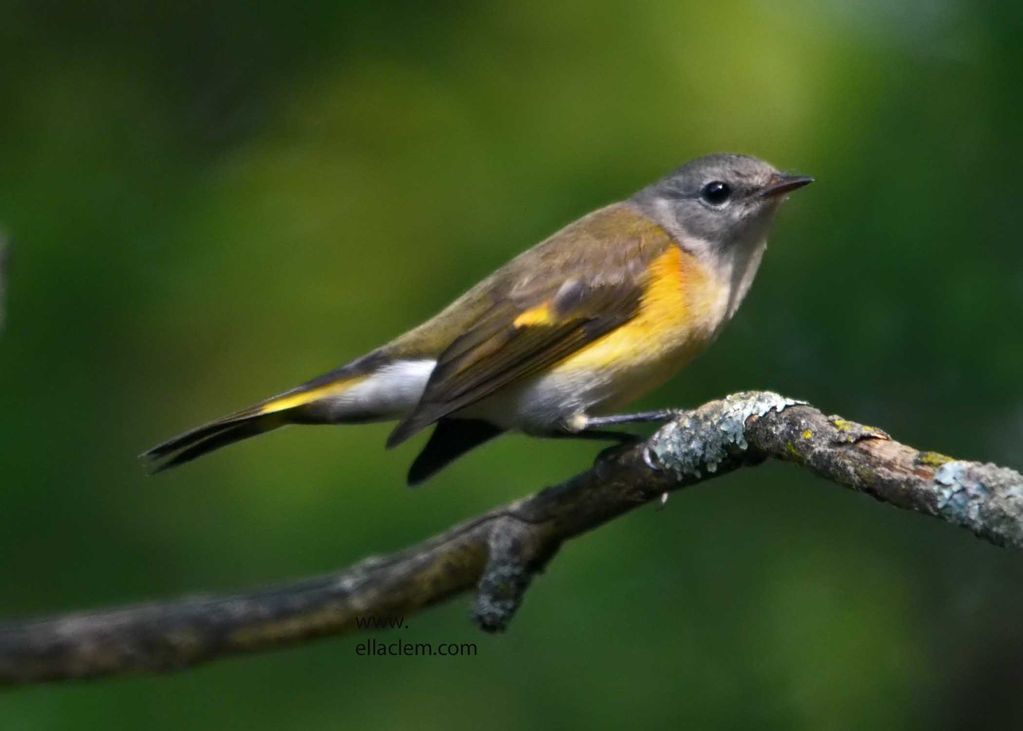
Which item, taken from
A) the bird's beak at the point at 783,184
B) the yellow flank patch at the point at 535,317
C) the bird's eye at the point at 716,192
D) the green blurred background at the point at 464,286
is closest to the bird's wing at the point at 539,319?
the yellow flank patch at the point at 535,317

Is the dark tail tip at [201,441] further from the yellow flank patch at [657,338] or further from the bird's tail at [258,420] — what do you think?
the yellow flank patch at [657,338]

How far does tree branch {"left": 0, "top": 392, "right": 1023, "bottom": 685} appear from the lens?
8.41ft

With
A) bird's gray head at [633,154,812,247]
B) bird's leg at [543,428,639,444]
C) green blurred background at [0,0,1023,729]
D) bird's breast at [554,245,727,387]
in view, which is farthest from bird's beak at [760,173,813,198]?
bird's leg at [543,428,639,444]

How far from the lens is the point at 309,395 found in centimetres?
340

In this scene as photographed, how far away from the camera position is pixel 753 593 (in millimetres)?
3680

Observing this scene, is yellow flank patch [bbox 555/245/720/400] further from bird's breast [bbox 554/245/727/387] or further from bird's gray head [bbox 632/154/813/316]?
bird's gray head [bbox 632/154/813/316]

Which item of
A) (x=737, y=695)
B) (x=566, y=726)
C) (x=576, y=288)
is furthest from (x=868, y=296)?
(x=566, y=726)

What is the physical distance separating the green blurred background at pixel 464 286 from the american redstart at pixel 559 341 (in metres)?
0.12

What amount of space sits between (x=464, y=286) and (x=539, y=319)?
0.29 metres

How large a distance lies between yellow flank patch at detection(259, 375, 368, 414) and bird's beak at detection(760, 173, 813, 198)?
128cm

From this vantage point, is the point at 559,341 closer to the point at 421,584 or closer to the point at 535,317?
the point at 535,317

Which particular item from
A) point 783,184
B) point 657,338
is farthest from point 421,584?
point 783,184

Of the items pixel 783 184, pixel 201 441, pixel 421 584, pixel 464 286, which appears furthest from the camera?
pixel 464 286

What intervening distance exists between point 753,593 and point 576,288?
1021 millimetres
